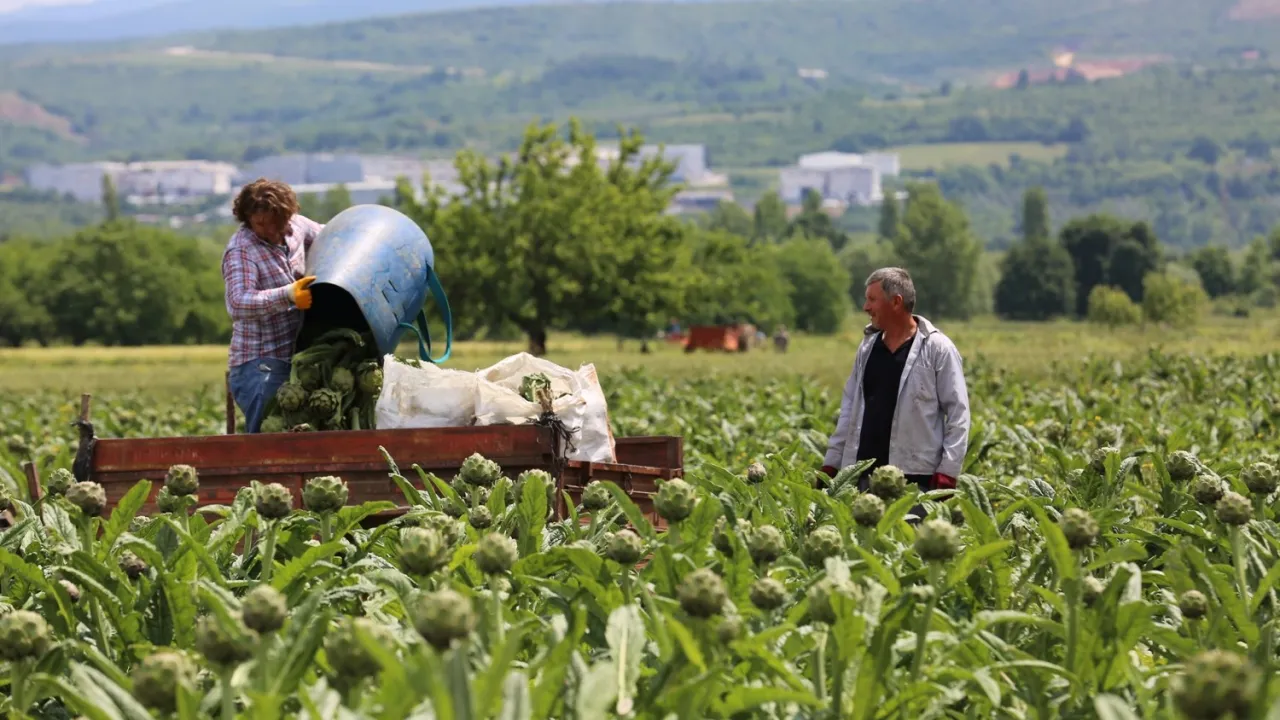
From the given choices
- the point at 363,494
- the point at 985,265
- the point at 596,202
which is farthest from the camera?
the point at 985,265

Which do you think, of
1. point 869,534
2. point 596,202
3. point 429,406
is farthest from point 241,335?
point 596,202

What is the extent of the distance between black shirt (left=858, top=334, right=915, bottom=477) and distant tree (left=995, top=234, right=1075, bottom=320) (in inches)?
5940

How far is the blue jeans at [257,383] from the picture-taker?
942 cm

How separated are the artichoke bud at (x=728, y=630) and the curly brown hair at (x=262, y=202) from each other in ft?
17.8

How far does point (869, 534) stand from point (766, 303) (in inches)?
5268

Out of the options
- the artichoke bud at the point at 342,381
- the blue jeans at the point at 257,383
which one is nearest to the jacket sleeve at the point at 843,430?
the artichoke bud at the point at 342,381

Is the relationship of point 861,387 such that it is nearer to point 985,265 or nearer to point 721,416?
point 721,416

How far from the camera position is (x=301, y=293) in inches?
357

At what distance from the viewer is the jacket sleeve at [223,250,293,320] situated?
30.2 feet

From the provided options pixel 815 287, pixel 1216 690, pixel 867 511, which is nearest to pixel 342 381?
pixel 867 511

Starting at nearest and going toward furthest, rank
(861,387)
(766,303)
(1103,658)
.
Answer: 1. (1103,658)
2. (861,387)
3. (766,303)

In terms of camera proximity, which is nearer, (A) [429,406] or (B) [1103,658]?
(B) [1103,658]

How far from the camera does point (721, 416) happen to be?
16.9m

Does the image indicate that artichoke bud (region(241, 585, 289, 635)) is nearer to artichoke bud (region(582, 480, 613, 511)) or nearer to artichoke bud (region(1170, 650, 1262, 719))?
artichoke bud (region(1170, 650, 1262, 719))
